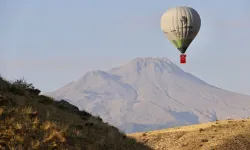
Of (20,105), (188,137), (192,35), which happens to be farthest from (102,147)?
(192,35)

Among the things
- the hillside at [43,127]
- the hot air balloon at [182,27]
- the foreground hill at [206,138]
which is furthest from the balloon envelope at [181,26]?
the hillside at [43,127]

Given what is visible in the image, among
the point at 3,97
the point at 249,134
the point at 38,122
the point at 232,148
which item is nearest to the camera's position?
the point at 38,122

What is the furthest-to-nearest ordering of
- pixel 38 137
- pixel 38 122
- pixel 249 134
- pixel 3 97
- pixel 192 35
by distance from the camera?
pixel 192 35
pixel 249 134
pixel 3 97
pixel 38 122
pixel 38 137

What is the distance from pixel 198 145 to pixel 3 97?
3269cm

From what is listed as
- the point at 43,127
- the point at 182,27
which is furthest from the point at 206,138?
the point at 182,27

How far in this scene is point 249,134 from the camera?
55062 mm

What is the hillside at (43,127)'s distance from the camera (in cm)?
1873

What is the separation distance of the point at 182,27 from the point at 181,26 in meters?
0.27

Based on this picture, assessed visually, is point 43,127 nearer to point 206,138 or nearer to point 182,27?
point 206,138

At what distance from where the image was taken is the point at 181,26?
8856 centimetres

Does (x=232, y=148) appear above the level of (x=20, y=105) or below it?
below

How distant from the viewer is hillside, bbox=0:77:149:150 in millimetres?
18734

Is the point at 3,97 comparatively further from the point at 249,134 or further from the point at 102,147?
the point at 249,134

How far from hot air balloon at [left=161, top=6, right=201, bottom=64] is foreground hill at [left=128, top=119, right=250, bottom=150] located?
94.1 feet
